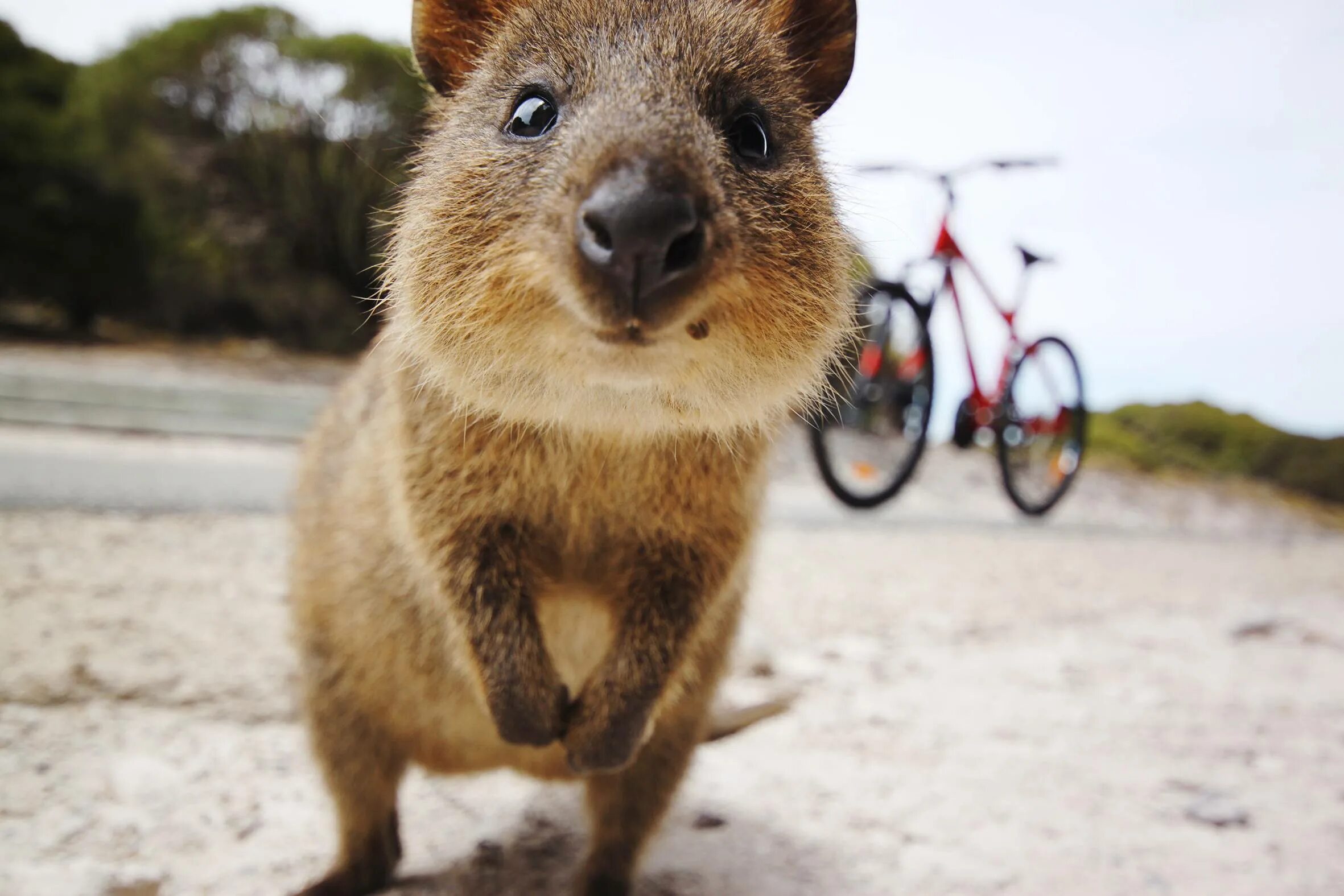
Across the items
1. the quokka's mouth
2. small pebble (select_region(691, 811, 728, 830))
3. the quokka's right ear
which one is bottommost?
small pebble (select_region(691, 811, 728, 830))

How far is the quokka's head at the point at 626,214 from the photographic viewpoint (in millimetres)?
1251

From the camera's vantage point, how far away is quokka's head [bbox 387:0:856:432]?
1251 mm

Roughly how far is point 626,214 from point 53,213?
10771 mm

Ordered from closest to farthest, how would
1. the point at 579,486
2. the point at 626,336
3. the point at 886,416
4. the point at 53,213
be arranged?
1. the point at 626,336
2. the point at 579,486
3. the point at 886,416
4. the point at 53,213

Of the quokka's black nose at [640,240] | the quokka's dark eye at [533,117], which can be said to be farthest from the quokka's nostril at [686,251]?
the quokka's dark eye at [533,117]

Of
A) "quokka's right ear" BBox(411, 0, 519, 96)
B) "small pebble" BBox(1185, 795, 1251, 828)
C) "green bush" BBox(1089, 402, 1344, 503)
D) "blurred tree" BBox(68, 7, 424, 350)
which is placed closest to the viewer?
"quokka's right ear" BBox(411, 0, 519, 96)

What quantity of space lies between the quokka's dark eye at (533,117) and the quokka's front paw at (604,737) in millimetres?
1185

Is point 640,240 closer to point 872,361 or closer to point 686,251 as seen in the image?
point 686,251

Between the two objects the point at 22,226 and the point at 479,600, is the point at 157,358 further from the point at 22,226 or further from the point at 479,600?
the point at 479,600

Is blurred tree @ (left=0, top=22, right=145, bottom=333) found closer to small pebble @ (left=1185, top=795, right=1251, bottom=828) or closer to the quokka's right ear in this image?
the quokka's right ear

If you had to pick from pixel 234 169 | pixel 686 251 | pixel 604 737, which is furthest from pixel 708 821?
pixel 234 169

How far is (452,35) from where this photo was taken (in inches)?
72.3

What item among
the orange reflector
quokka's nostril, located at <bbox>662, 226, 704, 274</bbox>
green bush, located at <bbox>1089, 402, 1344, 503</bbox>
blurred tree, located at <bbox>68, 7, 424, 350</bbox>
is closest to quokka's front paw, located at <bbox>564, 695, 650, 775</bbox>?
quokka's nostril, located at <bbox>662, 226, 704, 274</bbox>

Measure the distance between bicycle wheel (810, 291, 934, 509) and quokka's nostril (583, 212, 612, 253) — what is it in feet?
7.43
